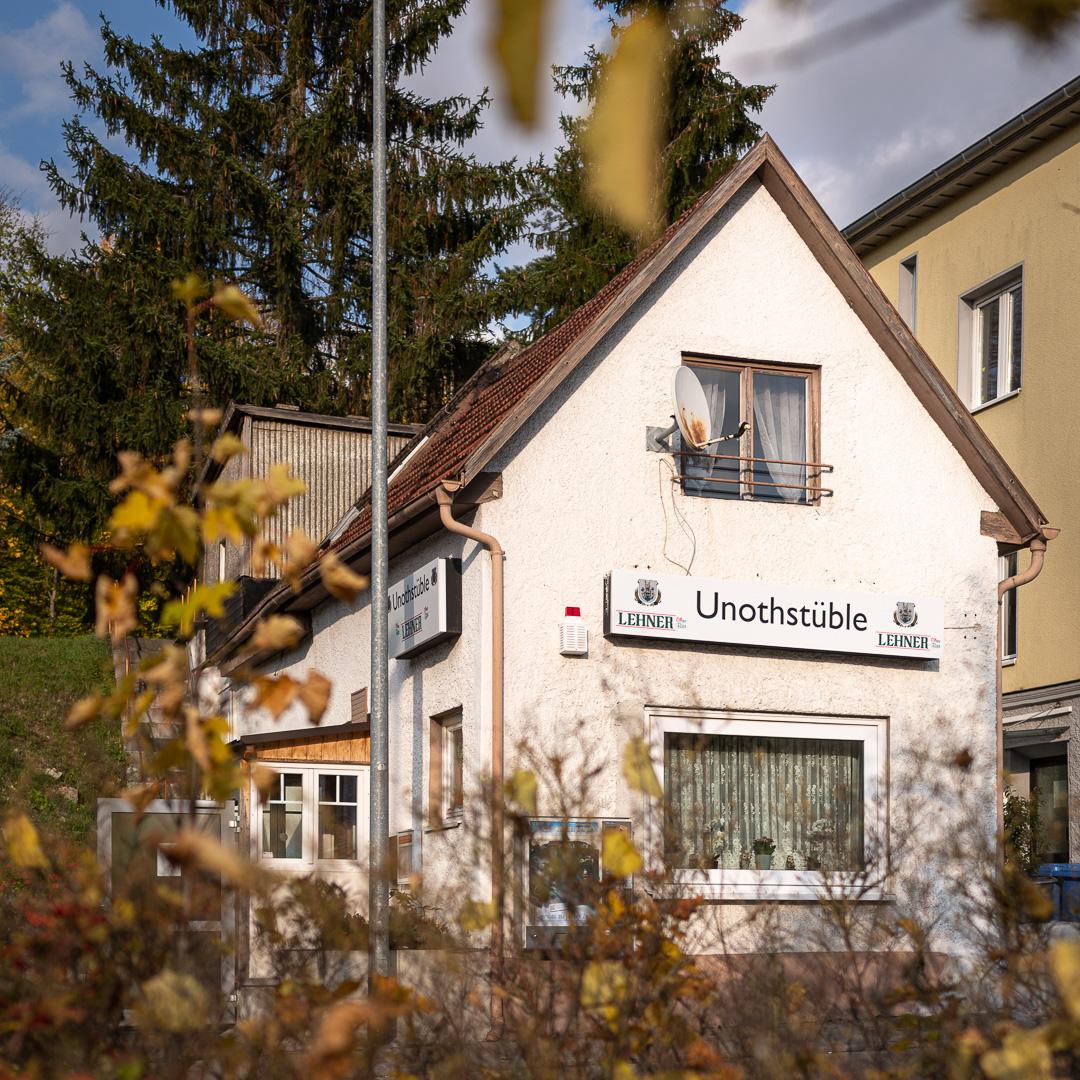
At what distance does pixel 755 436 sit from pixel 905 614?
5.80 ft

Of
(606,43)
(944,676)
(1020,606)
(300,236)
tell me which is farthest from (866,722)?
(300,236)

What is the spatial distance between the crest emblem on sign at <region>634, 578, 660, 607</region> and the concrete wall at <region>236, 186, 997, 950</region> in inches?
9.8

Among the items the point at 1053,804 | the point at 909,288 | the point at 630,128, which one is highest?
the point at 909,288

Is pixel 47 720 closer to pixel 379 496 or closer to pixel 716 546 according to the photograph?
pixel 379 496

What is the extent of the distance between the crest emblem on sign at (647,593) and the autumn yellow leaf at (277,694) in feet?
29.9

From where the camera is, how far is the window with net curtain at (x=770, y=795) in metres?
12.3

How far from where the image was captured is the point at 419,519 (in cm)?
1276

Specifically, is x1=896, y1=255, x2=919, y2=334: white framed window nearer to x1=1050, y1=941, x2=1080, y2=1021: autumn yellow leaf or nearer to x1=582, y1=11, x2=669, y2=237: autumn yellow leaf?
x1=1050, y1=941, x2=1080, y2=1021: autumn yellow leaf

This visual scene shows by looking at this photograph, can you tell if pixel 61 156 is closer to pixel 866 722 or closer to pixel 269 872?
pixel 866 722

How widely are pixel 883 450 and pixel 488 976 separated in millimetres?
9245

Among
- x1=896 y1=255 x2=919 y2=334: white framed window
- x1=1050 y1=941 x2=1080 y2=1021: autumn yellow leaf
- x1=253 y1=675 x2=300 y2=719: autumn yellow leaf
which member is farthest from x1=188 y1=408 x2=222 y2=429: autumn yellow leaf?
x1=896 y1=255 x2=919 y2=334: white framed window

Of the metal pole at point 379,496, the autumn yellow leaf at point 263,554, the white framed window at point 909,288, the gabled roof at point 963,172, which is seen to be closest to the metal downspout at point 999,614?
the metal pole at point 379,496

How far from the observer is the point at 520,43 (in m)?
1.40

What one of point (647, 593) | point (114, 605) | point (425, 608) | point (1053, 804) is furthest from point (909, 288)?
point (114, 605)
